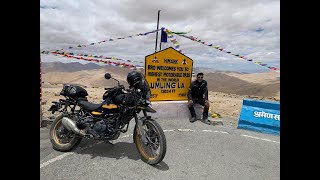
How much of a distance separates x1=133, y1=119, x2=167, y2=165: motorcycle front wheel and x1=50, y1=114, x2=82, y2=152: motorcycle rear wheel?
1.23 meters

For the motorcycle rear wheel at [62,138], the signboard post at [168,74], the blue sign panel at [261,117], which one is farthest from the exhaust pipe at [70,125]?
the blue sign panel at [261,117]

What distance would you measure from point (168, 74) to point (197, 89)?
115 cm

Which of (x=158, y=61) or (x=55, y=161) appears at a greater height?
(x=158, y=61)

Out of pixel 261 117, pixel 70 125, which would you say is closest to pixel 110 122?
pixel 70 125

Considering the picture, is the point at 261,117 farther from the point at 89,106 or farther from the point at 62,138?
the point at 62,138

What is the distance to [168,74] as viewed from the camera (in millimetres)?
8875

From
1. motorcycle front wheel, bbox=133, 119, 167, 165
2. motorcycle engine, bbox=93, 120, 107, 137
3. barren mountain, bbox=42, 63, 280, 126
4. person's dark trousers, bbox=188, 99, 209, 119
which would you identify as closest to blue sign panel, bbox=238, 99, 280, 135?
barren mountain, bbox=42, 63, 280, 126

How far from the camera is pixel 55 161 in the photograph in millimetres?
4402

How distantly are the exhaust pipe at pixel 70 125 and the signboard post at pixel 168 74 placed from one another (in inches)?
156

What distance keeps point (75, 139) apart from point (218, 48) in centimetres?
705

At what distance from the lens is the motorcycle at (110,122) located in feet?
14.6
